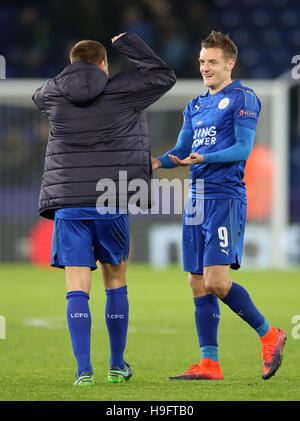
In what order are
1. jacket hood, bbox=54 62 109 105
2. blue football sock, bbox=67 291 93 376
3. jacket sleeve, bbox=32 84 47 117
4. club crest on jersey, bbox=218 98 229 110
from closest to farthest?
blue football sock, bbox=67 291 93 376 → jacket hood, bbox=54 62 109 105 → jacket sleeve, bbox=32 84 47 117 → club crest on jersey, bbox=218 98 229 110

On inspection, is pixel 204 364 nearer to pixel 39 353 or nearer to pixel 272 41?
pixel 39 353

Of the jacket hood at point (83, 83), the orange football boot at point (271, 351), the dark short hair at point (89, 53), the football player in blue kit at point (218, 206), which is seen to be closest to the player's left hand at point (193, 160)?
the football player in blue kit at point (218, 206)

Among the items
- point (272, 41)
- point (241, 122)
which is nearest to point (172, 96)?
point (272, 41)

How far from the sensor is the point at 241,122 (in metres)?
4.73

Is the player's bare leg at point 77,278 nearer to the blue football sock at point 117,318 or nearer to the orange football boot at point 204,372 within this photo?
the blue football sock at point 117,318

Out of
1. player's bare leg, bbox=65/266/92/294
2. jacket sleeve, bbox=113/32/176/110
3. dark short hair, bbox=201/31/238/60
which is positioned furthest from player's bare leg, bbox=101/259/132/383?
dark short hair, bbox=201/31/238/60

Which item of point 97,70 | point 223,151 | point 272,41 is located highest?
point 272,41

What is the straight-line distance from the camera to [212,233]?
4.78 metres

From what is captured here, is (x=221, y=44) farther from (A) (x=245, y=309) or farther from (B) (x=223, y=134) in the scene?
(A) (x=245, y=309)

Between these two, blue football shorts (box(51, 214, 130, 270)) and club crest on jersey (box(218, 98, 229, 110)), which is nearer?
blue football shorts (box(51, 214, 130, 270))

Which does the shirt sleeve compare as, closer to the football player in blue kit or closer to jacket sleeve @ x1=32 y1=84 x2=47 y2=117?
the football player in blue kit

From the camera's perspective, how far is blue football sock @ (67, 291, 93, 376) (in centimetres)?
437

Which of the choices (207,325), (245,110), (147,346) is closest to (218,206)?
(245,110)

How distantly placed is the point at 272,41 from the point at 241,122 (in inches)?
621
